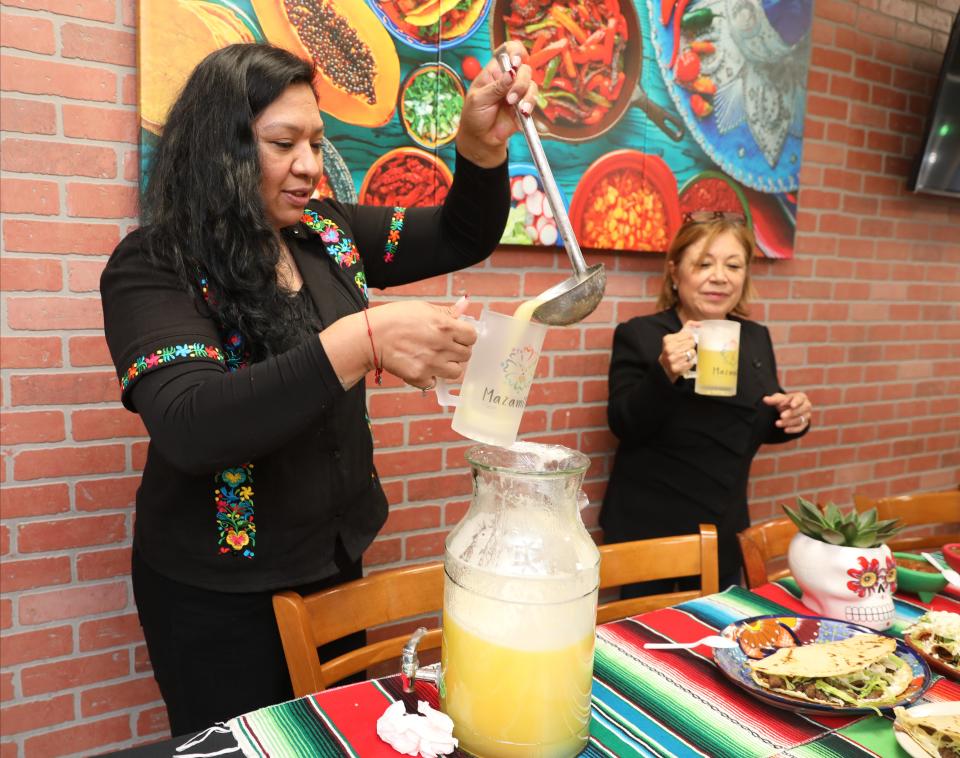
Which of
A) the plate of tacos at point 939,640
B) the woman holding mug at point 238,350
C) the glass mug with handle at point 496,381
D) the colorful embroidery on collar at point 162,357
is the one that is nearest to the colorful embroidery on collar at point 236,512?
the woman holding mug at point 238,350

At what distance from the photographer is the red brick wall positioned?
1.48 m

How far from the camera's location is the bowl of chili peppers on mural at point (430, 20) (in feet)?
5.71

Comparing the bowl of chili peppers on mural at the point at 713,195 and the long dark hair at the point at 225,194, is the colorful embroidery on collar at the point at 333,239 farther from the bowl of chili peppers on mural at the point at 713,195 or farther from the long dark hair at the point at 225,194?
the bowl of chili peppers on mural at the point at 713,195

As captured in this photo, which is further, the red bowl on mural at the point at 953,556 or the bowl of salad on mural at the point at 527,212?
the bowl of salad on mural at the point at 527,212

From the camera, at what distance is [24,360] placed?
4.91 ft

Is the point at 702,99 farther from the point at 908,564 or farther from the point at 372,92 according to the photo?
the point at 908,564

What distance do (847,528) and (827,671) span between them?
12.4 inches

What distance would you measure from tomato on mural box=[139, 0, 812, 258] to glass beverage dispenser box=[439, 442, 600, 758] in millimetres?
1086

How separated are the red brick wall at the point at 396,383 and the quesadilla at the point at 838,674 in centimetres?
117

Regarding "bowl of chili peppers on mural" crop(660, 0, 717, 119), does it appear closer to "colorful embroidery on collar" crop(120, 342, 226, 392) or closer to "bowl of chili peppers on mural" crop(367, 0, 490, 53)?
"bowl of chili peppers on mural" crop(367, 0, 490, 53)

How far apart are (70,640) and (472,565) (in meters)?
1.24

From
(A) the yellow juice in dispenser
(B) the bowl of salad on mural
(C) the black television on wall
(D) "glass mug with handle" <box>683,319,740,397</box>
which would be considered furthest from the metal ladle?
(C) the black television on wall

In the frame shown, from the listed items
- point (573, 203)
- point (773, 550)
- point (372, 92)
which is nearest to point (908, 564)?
point (773, 550)

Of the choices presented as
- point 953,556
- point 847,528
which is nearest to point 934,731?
point 847,528
